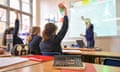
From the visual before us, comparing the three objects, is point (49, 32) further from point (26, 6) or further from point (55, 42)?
point (26, 6)

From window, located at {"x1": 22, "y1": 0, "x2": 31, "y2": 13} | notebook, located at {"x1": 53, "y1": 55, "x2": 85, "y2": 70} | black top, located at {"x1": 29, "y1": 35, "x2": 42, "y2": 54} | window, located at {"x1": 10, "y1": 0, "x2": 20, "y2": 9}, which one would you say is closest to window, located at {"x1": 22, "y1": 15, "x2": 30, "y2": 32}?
window, located at {"x1": 22, "y1": 0, "x2": 31, "y2": 13}

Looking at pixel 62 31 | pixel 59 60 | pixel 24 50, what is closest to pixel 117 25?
pixel 62 31

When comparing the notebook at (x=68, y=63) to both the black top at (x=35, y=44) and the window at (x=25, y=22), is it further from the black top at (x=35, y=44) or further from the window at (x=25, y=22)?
the window at (x=25, y=22)

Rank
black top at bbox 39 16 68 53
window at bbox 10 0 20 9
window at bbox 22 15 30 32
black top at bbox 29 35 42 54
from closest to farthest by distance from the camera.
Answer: black top at bbox 39 16 68 53, black top at bbox 29 35 42 54, window at bbox 10 0 20 9, window at bbox 22 15 30 32

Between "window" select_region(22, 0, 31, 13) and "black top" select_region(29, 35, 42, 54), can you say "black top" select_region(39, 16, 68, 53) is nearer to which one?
"black top" select_region(29, 35, 42, 54)

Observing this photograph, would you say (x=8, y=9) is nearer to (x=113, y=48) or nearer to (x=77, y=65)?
(x=113, y=48)

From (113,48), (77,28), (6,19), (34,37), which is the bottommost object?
(113,48)

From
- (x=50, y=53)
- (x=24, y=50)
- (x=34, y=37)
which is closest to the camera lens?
(x=24, y=50)

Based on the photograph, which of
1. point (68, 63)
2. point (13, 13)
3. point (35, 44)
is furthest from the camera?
point (13, 13)

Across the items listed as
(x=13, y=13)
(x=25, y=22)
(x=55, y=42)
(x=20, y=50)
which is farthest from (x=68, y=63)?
(x=25, y=22)

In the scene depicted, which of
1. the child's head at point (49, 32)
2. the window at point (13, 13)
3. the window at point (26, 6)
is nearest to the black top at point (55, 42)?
the child's head at point (49, 32)

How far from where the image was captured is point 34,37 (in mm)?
2818

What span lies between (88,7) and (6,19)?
8.22ft

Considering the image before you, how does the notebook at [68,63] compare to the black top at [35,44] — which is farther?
the black top at [35,44]
